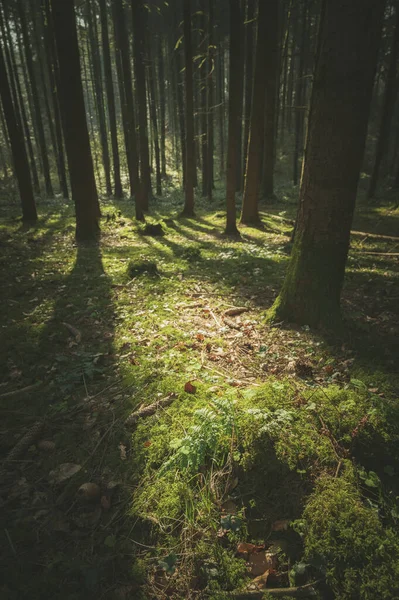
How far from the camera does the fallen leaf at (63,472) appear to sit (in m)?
2.54

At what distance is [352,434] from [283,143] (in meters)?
38.7

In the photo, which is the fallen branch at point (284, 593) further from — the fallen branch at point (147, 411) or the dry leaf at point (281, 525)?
the fallen branch at point (147, 411)

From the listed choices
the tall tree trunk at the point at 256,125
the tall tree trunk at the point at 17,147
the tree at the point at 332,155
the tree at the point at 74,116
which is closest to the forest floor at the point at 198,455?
the tree at the point at 332,155

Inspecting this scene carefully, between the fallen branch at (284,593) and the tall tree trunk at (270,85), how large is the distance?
1260 cm

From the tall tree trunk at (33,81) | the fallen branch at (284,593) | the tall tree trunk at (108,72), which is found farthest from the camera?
the tall tree trunk at (108,72)

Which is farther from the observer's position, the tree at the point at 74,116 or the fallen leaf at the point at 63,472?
the tree at the point at 74,116

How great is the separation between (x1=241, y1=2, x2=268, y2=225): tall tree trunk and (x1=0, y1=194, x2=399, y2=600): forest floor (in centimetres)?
754

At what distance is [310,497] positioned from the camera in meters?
2.07

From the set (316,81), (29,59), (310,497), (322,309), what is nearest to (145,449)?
(310,497)

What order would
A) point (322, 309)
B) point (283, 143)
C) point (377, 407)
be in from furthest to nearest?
point (283, 143)
point (322, 309)
point (377, 407)

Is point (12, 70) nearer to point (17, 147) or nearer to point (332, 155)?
point (17, 147)

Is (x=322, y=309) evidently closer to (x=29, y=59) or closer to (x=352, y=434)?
(x=352, y=434)

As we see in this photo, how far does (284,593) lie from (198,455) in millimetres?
908

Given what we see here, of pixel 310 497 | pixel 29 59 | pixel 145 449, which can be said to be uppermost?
pixel 29 59
